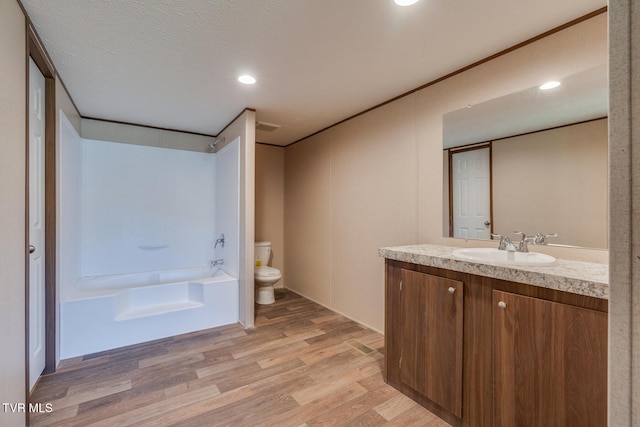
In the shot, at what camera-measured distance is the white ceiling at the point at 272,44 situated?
153 cm

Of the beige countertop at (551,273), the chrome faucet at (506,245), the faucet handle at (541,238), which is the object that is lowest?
the beige countertop at (551,273)

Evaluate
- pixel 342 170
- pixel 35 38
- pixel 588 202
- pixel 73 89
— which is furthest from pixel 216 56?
pixel 588 202

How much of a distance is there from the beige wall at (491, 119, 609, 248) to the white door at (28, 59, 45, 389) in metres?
3.06

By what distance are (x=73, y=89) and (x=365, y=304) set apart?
3341 millimetres

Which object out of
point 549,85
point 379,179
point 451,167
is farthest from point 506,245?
point 379,179

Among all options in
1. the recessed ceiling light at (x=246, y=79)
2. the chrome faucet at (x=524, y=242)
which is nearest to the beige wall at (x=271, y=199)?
the recessed ceiling light at (x=246, y=79)

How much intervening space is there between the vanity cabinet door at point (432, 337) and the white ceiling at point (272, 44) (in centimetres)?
146

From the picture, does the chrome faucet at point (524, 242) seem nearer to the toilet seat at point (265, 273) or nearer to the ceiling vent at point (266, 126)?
the toilet seat at point (265, 273)

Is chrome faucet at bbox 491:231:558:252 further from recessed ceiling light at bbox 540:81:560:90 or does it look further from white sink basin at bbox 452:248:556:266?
recessed ceiling light at bbox 540:81:560:90

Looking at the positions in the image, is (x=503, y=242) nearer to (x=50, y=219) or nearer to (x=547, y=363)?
(x=547, y=363)

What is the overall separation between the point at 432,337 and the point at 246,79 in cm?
228

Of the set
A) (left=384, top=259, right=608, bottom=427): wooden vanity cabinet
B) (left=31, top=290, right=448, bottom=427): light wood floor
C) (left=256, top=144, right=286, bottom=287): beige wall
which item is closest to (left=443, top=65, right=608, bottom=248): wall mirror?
(left=384, top=259, right=608, bottom=427): wooden vanity cabinet

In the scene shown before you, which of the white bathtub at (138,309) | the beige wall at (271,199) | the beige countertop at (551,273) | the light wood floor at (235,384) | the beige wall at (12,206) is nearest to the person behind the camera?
the beige countertop at (551,273)

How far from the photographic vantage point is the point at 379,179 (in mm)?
2834
